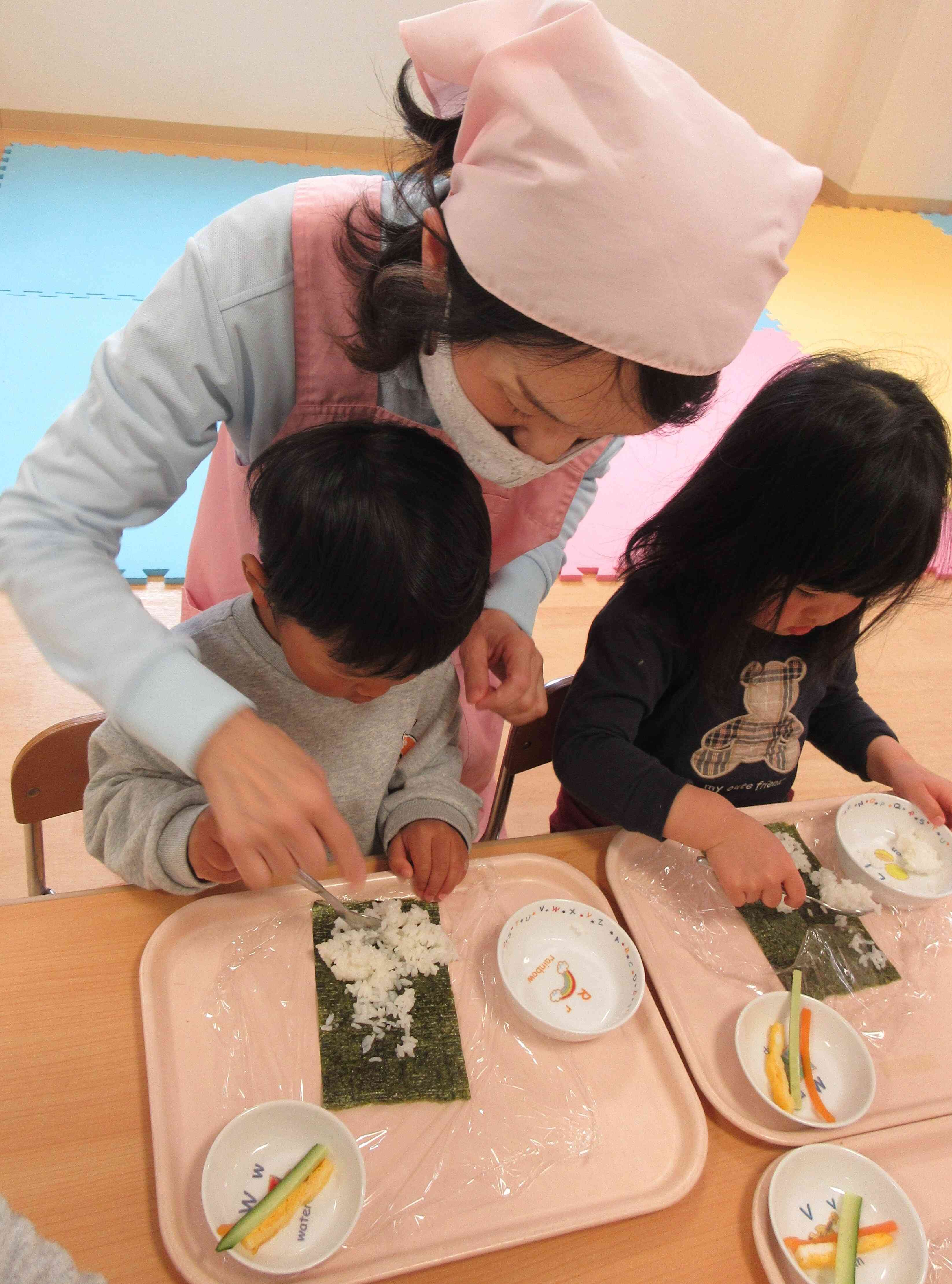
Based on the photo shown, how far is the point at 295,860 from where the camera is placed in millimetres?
698

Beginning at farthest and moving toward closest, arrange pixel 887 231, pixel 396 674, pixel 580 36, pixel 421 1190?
pixel 887 231 < pixel 396 674 < pixel 421 1190 < pixel 580 36

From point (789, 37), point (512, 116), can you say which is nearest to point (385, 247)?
point (512, 116)

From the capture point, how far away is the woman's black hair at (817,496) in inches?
36.7

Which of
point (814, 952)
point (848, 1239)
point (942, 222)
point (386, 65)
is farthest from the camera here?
point (942, 222)

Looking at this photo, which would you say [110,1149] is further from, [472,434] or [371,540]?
[472,434]

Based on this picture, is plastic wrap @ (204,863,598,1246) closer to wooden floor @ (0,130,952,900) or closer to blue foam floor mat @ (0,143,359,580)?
wooden floor @ (0,130,952,900)

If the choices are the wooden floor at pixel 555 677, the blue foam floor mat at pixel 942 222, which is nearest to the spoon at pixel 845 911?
the wooden floor at pixel 555 677

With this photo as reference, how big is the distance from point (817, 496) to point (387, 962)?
652mm

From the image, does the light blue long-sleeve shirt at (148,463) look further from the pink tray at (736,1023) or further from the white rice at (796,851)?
the white rice at (796,851)

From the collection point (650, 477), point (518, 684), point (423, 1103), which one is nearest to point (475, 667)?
point (518, 684)

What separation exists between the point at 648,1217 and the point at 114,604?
664 mm

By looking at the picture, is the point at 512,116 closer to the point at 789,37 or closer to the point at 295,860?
the point at 295,860

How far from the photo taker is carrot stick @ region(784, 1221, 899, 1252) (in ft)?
2.31

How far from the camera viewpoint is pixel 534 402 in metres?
0.72
